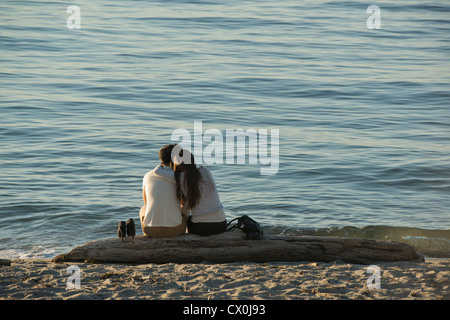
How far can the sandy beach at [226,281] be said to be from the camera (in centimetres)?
553

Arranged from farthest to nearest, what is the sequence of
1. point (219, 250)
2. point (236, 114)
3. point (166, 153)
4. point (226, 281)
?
point (236, 114) < point (219, 250) < point (166, 153) < point (226, 281)

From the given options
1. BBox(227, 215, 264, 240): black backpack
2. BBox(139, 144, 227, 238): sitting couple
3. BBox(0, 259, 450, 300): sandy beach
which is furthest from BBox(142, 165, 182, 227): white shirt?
BBox(227, 215, 264, 240): black backpack

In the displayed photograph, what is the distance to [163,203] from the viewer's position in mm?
6629

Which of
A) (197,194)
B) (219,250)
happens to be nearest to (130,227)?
(197,194)

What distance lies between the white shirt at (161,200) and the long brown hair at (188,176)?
0.08 metres

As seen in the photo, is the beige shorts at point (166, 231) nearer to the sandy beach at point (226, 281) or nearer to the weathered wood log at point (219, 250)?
the weathered wood log at point (219, 250)

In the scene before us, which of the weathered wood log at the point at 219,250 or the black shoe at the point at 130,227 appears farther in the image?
the weathered wood log at the point at 219,250

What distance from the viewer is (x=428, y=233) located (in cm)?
938

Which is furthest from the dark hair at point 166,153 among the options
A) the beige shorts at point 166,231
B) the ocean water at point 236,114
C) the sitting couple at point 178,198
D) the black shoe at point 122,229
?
the ocean water at point 236,114

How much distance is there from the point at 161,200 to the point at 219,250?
87cm

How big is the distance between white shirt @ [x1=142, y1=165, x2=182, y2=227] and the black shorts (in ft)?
0.65

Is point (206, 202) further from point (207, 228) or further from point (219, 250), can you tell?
point (219, 250)

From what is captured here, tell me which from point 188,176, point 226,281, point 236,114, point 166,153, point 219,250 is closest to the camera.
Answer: point 226,281

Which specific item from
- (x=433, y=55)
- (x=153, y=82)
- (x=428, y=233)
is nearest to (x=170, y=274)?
(x=428, y=233)
